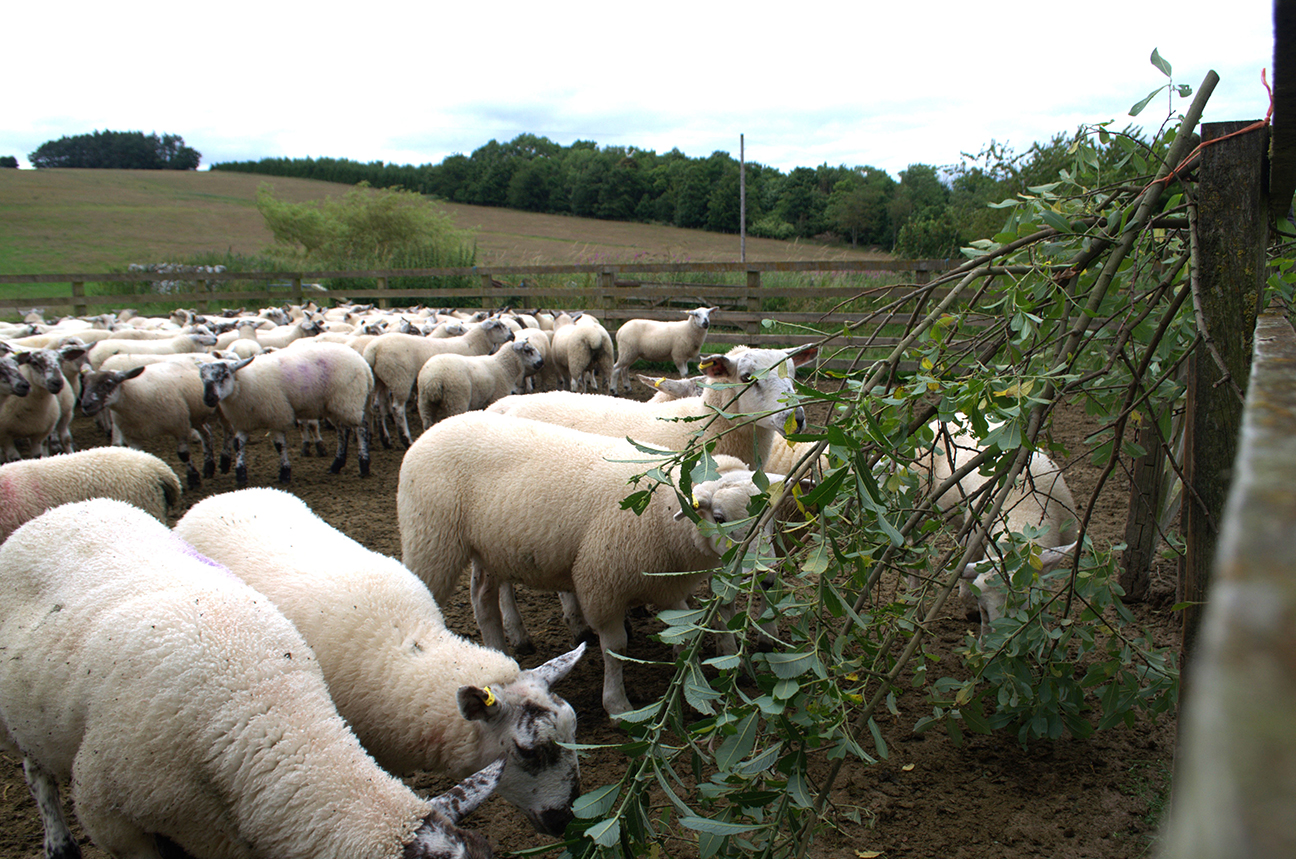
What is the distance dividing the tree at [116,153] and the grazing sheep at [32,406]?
75.2m

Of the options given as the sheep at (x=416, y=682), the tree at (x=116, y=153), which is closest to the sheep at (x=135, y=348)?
the sheep at (x=416, y=682)

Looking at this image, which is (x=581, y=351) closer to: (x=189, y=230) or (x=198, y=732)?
(x=198, y=732)

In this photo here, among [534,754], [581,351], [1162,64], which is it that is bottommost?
[534,754]

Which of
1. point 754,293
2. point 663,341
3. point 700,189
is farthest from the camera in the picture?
point 700,189

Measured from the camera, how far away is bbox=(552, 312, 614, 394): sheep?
11.2 meters

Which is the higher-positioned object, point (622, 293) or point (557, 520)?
point (622, 293)

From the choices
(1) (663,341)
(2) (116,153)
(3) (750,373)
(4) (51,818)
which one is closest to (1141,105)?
(3) (750,373)

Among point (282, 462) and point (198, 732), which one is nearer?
point (198, 732)

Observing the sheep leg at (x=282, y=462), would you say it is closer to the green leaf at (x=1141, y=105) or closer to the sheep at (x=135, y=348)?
the sheep at (x=135, y=348)

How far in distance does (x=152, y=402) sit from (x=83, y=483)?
13.1ft

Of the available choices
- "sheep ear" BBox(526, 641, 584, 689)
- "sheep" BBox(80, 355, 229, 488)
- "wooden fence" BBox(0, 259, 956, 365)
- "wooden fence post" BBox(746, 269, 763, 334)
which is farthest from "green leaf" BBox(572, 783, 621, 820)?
"wooden fence post" BBox(746, 269, 763, 334)

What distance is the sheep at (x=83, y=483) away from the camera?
396 cm

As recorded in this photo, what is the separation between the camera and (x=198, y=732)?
2.09m

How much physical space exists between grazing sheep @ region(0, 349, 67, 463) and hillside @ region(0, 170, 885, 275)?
23067mm
